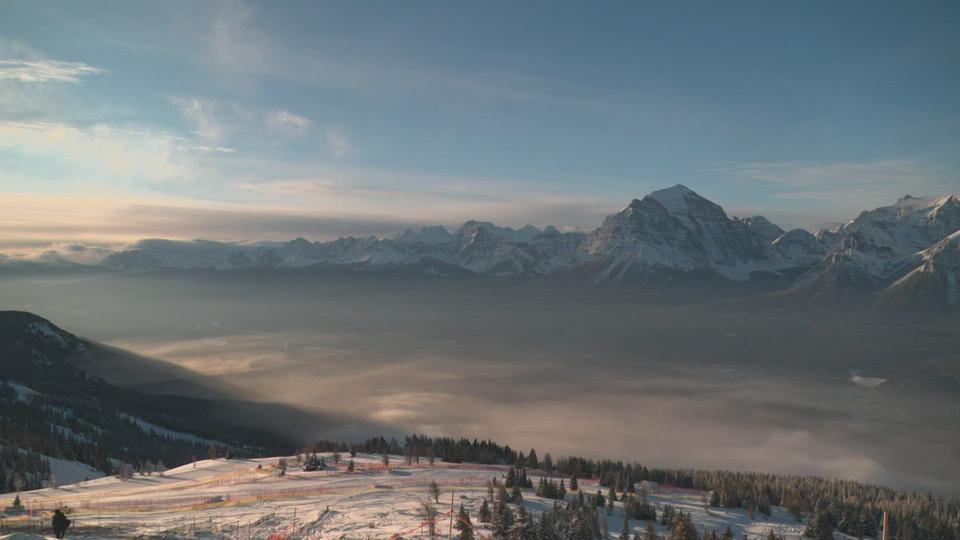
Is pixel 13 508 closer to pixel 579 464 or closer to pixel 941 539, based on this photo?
pixel 579 464

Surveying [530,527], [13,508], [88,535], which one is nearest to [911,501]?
[530,527]

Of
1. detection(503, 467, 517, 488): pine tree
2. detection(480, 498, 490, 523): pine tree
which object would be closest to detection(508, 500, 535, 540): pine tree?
detection(480, 498, 490, 523): pine tree

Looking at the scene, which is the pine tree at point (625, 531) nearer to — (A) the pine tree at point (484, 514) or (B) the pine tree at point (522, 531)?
(B) the pine tree at point (522, 531)

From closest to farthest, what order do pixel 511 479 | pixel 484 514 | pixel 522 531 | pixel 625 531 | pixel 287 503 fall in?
pixel 522 531 < pixel 484 514 < pixel 625 531 < pixel 287 503 < pixel 511 479

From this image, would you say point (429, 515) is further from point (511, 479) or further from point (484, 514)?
point (511, 479)

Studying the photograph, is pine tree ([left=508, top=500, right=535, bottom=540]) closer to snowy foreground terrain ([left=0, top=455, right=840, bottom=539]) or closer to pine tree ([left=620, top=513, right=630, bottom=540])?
snowy foreground terrain ([left=0, top=455, right=840, bottom=539])

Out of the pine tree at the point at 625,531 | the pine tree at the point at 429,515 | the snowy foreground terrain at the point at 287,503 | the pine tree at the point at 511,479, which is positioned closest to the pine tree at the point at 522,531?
the snowy foreground terrain at the point at 287,503

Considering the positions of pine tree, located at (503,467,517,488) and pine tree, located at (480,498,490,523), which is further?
pine tree, located at (503,467,517,488)

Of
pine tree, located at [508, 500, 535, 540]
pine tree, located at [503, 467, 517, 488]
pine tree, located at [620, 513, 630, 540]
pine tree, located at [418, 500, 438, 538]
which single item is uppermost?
pine tree, located at [508, 500, 535, 540]

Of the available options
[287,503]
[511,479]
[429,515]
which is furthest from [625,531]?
[287,503]
